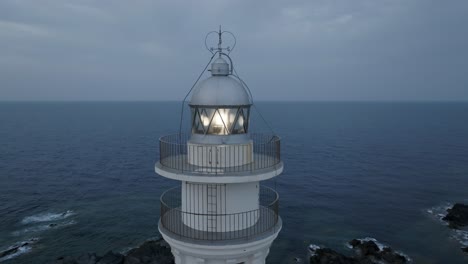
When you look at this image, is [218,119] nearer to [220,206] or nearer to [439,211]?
[220,206]

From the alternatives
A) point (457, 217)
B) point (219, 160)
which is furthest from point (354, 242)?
point (219, 160)

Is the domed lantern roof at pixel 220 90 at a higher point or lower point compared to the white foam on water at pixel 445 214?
higher

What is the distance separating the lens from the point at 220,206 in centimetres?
958

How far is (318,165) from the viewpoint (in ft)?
222

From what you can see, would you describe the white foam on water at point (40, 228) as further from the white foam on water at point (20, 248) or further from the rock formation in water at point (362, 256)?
the rock formation in water at point (362, 256)

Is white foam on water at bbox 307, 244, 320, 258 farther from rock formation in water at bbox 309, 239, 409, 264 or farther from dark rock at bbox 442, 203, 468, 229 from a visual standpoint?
dark rock at bbox 442, 203, 468, 229

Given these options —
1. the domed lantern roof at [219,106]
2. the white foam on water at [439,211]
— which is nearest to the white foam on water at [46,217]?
the domed lantern roof at [219,106]

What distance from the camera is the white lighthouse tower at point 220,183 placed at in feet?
30.3

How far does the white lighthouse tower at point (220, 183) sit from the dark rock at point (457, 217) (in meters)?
38.2

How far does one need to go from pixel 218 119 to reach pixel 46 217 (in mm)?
38688

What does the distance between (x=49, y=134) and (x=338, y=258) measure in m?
105

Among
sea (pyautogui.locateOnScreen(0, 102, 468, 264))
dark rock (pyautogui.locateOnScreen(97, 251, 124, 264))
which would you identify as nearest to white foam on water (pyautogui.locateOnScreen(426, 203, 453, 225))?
sea (pyautogui.locateOnScreen(0, 102, 468, 264))

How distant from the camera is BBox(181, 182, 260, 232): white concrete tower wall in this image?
9531 millimetres

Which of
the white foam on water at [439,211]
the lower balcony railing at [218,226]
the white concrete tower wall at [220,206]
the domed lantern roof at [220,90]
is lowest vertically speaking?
the white foam on water at [439,211]
